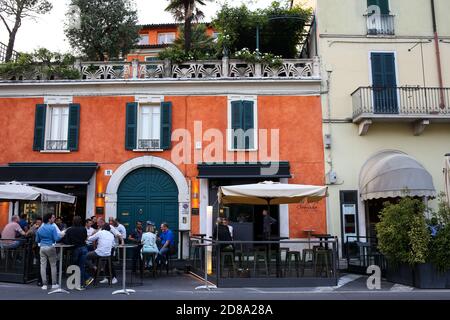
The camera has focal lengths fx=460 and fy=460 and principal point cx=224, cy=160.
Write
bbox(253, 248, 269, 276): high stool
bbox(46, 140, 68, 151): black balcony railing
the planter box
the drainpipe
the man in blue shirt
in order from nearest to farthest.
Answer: the planter box < bbox(253, 248, 269, 276): high stool < the man in blue shirt < the drainpipe < bbox(46, 140, 68, 151): black balcony railing

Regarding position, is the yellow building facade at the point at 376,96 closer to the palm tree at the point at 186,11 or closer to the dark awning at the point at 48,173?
the palm tree at the point at 186,11

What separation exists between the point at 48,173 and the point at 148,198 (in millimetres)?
3787

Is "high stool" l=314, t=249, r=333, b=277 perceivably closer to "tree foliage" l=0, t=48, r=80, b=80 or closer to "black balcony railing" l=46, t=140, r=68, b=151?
"black balcony railing" l=46, t=140, r=68, b=151

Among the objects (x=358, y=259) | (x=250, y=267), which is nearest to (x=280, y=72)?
(x=358, y=259)

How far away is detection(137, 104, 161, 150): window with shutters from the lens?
1770 cm

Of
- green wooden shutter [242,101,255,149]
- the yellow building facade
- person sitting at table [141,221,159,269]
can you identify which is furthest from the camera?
green wooden shutter [242,101,255,149]

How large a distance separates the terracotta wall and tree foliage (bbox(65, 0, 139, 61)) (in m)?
4.46

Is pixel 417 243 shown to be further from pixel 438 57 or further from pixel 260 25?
pixel 260 25

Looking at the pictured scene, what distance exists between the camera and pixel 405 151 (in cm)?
1738

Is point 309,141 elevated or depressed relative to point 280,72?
depressed

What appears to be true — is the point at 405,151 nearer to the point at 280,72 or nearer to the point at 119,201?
the point at 280,72

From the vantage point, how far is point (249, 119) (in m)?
17.7

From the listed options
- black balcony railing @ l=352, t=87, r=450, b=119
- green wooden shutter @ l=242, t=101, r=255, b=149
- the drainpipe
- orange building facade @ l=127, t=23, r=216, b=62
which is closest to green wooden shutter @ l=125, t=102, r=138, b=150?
green wooden shutter @ l=242, t=101, r=255, b=149
